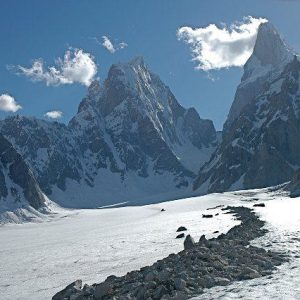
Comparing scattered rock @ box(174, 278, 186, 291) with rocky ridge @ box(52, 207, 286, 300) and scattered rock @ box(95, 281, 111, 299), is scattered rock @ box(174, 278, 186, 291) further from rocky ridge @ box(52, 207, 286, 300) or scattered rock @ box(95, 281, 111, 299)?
scattered rock @ box(95, 281, 111, 299)

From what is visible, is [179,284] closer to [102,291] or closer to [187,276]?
[187,276]

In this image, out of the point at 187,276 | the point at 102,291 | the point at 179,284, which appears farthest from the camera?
the point at 102,291

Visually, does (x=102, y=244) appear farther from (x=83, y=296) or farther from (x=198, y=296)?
(x=198, y=296)

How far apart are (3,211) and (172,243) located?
150 m

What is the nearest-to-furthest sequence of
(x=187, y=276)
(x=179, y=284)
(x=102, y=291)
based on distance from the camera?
(x=179, y=284)
(x=187, y=276)
(x=102, y=291)

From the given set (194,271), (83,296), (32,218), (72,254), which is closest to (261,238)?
(194,271)

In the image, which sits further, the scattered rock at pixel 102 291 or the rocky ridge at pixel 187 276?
the scattered rock at pixel 102 291

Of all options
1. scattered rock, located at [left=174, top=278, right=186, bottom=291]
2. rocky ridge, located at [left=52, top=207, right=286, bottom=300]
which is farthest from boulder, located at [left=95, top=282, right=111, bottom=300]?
scattered rock, located at [left=174, top=278, right=186, bottom=291]

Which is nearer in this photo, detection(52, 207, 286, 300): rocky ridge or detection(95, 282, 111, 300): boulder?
detection(52, 207, 286, 300): rocky ridge

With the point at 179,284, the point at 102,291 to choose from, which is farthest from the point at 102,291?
the point at 179,284

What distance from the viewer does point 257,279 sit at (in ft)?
51.1

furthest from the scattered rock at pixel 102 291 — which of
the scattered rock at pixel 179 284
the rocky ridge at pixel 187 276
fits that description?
the scattered rock at pixel 179 284

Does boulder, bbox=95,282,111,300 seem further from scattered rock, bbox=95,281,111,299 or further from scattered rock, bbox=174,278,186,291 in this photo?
scattered rock, bbox=174,278,186,291

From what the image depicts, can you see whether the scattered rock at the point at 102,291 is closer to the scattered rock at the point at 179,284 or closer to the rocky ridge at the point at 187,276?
the rocky ridge at the point at 187,276
